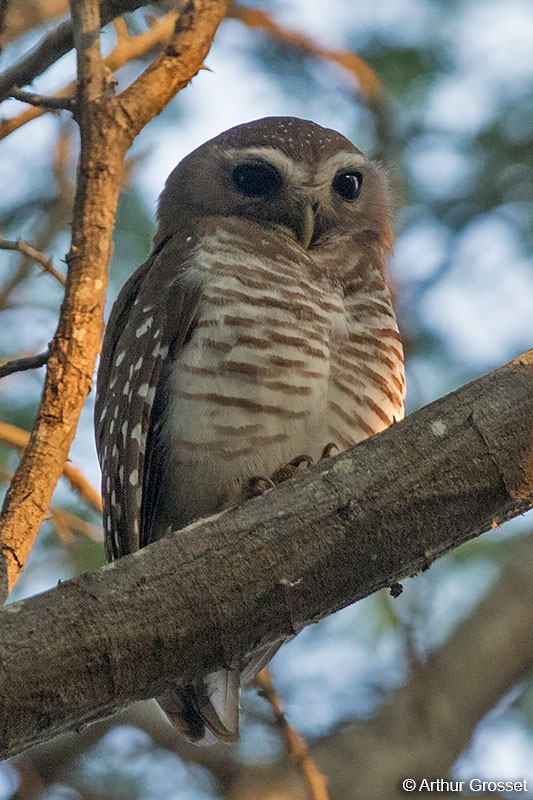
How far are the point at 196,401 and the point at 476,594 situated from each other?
111 inches

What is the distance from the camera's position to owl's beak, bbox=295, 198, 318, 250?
3855 mm

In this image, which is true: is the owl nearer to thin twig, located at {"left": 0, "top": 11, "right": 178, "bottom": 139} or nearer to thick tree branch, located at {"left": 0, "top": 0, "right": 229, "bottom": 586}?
thick tree branch, located at {"left": 0, "top": 0, "right": 229, "bottom": 586}

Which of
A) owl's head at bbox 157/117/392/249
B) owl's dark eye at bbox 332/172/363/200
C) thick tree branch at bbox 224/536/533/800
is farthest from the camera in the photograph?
thick tree branch at bbox 224/536/533/800

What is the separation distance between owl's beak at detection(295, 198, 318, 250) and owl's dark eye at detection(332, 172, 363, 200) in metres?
0.26

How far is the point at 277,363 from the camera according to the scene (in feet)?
10.8

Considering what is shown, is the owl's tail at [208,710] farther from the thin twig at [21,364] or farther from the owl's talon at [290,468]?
the thin twig at [21,364]

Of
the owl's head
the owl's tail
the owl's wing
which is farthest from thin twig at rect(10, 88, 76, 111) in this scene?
the owl's tail

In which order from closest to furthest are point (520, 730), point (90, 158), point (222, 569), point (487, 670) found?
point (222, 569) → point (90, 158) → point (487, 670) → point (520, 730)

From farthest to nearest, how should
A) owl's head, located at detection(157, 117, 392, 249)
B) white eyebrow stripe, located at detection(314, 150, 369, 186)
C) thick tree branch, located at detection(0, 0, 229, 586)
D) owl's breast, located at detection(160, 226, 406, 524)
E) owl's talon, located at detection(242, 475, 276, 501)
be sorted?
1. white eyebrow stripe, located at detection(314, 150, 369, 186)
2. owl's head, located at detection(157, 117, 392, 249)
3. owl's breast, located at detection(160, 226, 406, 524)
4. owl's talon, located at detection(242, 475, 276, 501)
5. thick tree branch, located at detection(0, 0, 229, 586)

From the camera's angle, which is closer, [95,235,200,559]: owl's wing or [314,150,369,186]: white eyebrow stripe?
[95,235,200,559]: owl's wing

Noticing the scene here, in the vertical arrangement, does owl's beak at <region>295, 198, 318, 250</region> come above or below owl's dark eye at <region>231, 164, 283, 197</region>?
below

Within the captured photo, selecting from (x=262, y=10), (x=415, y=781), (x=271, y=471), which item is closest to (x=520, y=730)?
(x=415, y=781)

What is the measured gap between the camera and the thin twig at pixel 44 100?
10.1 feet

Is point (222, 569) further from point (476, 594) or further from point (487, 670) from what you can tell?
point (476, 594)
